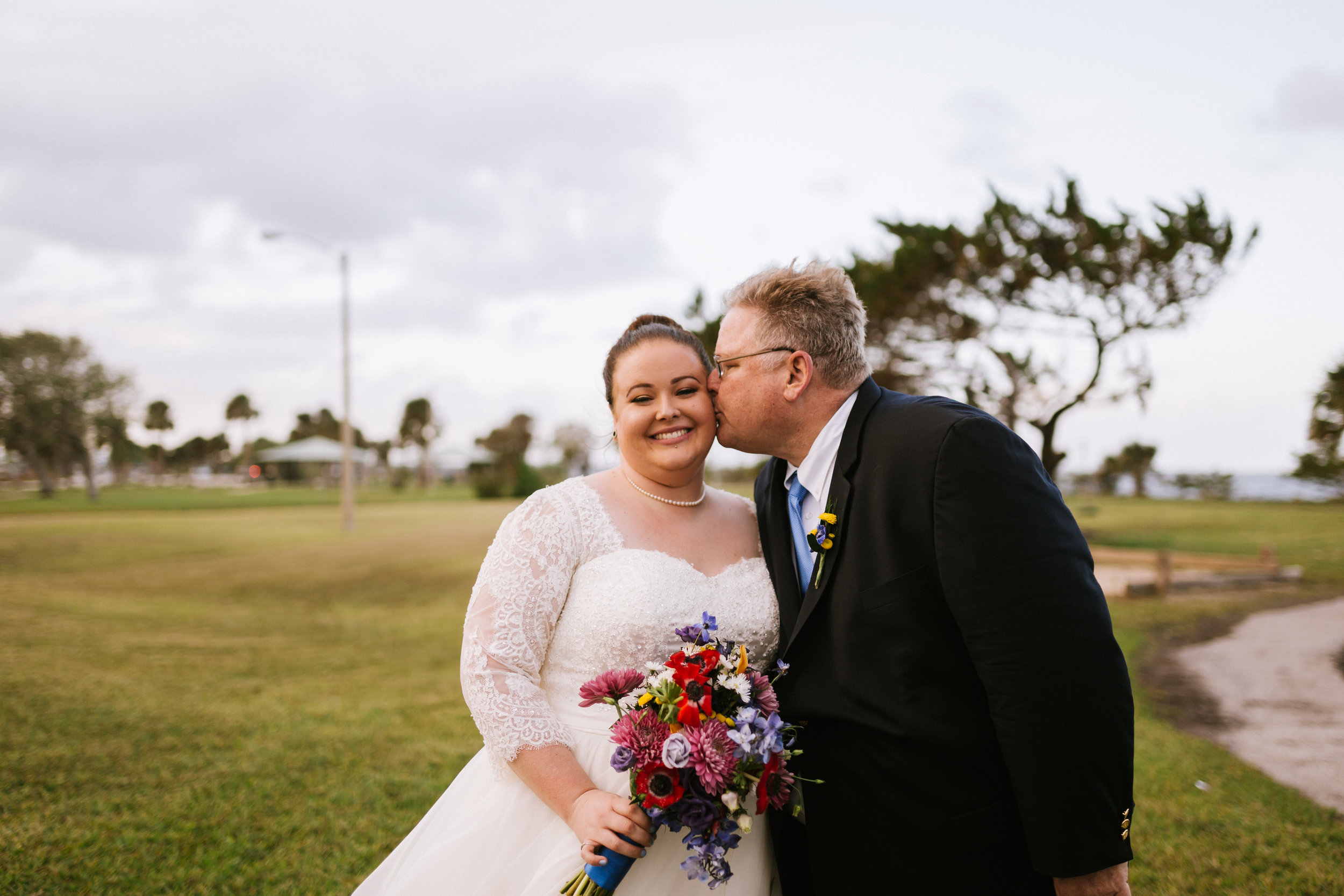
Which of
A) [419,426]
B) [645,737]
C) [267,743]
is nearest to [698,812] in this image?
[645,737]

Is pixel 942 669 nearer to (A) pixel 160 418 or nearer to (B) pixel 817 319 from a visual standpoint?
(B) pixel 817 319

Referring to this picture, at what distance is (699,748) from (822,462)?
1.22m

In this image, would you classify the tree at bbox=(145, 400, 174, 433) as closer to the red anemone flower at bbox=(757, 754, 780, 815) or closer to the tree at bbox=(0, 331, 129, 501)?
the tree at bbox=(0, 331, 129, 501)

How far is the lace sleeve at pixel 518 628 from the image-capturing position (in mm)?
2473

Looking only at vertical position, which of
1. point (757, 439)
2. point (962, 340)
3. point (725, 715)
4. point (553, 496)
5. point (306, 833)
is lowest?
point (306, 833)

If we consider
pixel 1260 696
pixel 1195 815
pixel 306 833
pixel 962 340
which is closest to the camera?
pixel 306 833

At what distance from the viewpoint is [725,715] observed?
84.2 inches

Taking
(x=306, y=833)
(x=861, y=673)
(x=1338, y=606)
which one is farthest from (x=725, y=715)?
(x=1338, y=606)

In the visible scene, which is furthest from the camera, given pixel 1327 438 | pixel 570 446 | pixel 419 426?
pixel 419 426

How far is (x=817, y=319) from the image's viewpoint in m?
2.82

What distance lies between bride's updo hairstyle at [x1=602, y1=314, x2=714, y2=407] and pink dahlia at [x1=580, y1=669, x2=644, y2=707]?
1.34 m

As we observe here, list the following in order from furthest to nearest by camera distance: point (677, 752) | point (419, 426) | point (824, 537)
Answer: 1. point (419, 426)
2. point (824, 537)
3. point (677, 752)

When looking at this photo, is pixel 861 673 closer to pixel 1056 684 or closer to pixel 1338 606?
pixel 1056 684

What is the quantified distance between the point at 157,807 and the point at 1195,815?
24.2ft
